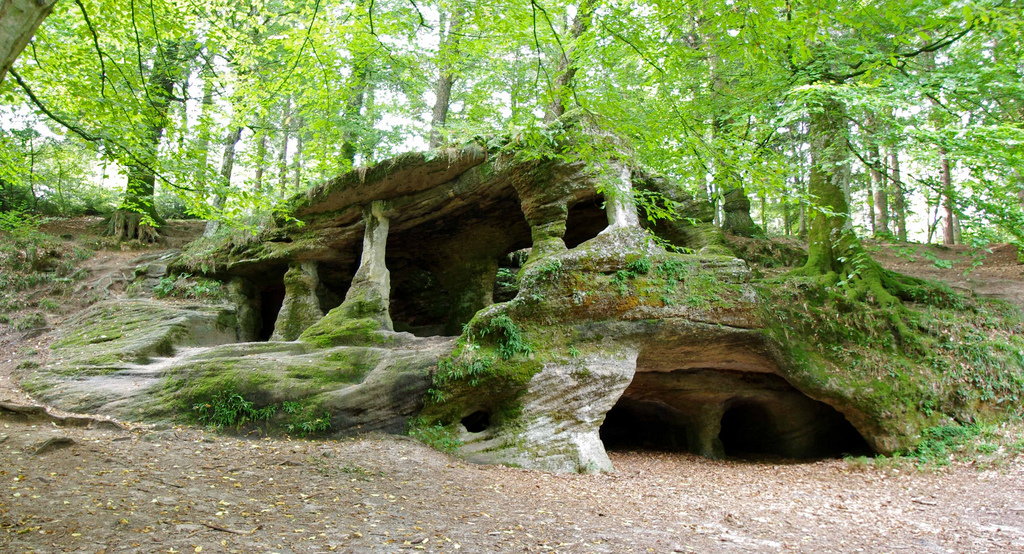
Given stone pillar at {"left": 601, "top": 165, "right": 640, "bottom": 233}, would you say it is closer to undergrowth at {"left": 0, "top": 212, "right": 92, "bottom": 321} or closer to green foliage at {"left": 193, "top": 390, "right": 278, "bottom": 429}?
green foliage at {"left": 193, "top": 390, "right": 278, "bottom": 429}

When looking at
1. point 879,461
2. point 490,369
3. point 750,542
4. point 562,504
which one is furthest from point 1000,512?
point 490,369

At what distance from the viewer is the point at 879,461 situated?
27.5ft

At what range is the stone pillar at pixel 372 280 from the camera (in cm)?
1041

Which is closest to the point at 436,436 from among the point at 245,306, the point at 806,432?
the point at 245,306

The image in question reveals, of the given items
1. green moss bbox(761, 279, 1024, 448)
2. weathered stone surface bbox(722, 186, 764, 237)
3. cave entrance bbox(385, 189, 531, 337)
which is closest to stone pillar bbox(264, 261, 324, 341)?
cave entrance bbox(385, 189, 531, 337)

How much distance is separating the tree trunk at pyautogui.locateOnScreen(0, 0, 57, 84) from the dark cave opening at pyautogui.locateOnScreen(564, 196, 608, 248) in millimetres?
9219

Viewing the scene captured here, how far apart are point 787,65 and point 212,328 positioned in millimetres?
13029

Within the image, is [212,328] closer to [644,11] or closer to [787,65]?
[644,11]

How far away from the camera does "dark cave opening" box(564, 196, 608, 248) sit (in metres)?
11.5

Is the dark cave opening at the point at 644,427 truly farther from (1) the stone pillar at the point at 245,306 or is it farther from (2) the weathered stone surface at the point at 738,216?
(1) the stone pillar at the point at 245,306

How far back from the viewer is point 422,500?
5508 millimetres

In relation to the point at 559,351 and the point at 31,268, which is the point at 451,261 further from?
the point at 31,268

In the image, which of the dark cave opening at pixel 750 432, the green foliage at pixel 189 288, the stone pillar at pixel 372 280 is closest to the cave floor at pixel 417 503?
the stone pillar at pixel 372 280

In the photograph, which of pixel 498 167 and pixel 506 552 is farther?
pixel 498 167
